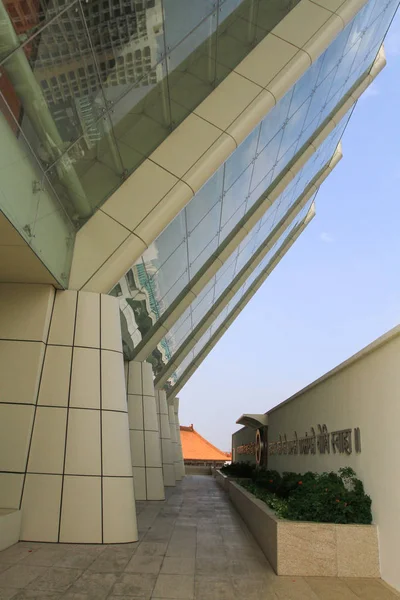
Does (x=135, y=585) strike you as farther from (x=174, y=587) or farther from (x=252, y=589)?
(x=252, y=589)

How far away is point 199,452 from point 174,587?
50.9m

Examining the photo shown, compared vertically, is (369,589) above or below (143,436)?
below

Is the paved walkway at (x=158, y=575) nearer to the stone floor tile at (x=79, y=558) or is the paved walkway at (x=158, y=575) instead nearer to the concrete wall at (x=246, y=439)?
the stone floor tile at (x=79, y=558)

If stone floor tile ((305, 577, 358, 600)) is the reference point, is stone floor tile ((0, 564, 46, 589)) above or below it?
above

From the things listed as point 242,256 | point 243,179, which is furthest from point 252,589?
point 242,256

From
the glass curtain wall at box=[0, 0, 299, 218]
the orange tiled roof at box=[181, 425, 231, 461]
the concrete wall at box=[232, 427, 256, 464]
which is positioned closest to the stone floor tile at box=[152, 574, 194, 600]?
the glass curtain wall at box=[0, 0, 299, 218]

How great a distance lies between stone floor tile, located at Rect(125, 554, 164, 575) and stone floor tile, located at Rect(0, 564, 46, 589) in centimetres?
120

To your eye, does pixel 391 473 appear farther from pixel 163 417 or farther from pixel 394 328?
pixel 163 417

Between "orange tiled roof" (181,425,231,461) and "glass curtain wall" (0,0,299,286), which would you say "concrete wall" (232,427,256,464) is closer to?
"orange tiled roof" (181,425,231,461)

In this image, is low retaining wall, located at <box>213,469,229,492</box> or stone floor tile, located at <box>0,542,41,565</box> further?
low retaining wall, located at <box>213,469,229,492</box>

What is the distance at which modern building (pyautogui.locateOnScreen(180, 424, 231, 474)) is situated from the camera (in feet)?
176

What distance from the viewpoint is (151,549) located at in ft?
26.9

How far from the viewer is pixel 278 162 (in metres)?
18.9

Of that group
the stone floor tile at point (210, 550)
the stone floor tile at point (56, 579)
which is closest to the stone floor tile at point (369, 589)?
the stone floor tile at point (210, 550)
